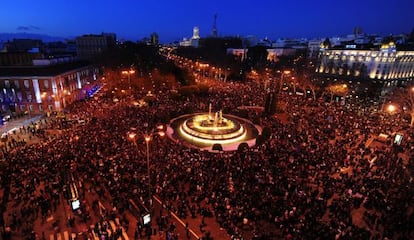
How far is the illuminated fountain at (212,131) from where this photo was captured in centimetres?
2903

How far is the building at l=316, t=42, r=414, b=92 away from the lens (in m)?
66.2

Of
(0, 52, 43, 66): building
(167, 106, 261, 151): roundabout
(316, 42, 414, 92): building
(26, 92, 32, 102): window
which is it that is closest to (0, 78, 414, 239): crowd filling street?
(167, 106, 261, 151): roundabout

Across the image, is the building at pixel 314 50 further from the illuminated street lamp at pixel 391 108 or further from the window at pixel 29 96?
the window at pixel 29 96

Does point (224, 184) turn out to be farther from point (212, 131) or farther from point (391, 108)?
point (391, 108)

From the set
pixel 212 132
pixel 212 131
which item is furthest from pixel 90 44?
pixel 212 132

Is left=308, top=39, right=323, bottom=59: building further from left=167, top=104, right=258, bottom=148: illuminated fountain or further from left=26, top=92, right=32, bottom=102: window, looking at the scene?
left=26, top=92, right=32, bottom=102: window

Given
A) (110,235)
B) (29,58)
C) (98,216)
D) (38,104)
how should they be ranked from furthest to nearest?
(29,58), (38,104), (98,216), (110,235)

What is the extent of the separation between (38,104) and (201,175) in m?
33.6

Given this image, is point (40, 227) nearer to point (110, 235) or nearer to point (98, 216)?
point (98, 216)

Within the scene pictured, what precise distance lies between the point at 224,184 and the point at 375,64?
66.9 meters

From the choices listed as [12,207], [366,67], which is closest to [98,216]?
[12,207]

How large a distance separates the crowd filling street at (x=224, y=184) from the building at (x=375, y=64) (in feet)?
149

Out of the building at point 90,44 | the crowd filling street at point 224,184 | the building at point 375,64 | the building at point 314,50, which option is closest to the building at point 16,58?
the crowd filling street at point 224,184

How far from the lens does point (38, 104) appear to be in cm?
4053
